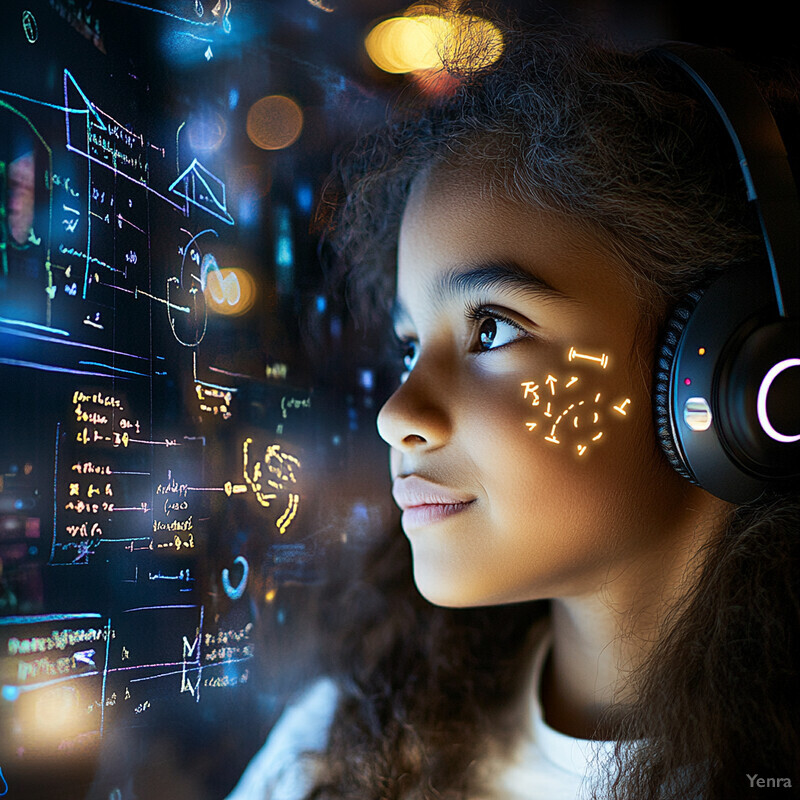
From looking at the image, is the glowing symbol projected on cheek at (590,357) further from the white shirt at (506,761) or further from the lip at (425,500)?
the white shirt at (506,761)

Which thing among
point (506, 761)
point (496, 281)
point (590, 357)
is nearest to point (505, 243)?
point (496, 281)

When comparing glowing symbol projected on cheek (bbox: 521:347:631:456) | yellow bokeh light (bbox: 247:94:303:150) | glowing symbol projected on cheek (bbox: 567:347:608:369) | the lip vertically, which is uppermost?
yellow bokeh light (bbox: 247:94:303:150)

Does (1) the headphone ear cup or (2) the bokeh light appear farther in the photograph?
(2) the bokeh light

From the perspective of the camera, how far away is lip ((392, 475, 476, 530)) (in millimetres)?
680

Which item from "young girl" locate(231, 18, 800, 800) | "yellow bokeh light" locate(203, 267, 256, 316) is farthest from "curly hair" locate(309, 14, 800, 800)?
"yellow bokeh light" locate(203, 267, 256, 316)

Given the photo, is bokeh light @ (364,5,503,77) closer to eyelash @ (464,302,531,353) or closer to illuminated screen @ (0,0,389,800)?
illuminated screen @ (0,0,389,800)

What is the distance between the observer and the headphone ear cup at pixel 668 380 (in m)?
0.59

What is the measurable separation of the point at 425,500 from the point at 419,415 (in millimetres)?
98

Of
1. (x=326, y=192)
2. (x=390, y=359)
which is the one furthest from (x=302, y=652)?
(x=326, y=192)

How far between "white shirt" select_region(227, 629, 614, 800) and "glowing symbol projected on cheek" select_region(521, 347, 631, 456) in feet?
1.04

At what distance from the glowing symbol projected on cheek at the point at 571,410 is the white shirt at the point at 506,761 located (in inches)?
12.4

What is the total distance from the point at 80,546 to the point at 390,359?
0.58 m

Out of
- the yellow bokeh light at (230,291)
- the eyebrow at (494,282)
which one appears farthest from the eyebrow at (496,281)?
the yellow bokeh light at (230,291)

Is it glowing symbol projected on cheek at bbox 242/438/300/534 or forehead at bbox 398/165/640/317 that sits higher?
forehead at bbox 398/165/640/317
